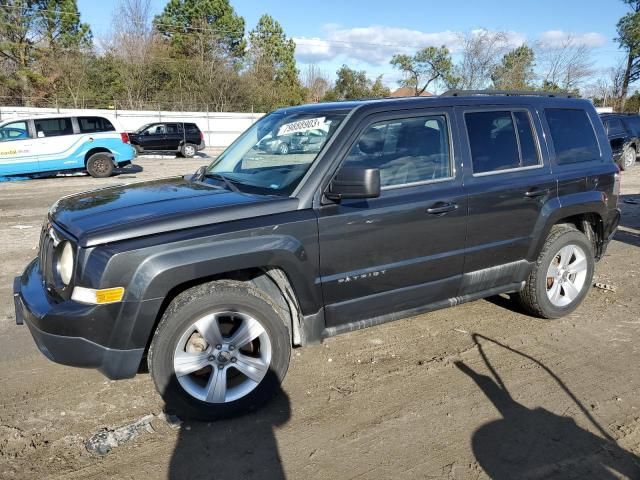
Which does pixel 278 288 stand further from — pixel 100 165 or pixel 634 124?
pixel 634 124

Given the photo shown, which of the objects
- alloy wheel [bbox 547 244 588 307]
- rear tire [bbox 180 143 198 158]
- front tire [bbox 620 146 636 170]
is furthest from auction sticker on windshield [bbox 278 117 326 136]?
rear tire [bbox 180 143 198 158]

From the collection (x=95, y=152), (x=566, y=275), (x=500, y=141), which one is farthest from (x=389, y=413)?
(x=95, y=152)

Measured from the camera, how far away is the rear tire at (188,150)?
23.9 m

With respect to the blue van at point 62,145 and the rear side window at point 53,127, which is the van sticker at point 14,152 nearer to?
the blue van at point 62,145

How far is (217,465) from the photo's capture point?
2713 millimetres

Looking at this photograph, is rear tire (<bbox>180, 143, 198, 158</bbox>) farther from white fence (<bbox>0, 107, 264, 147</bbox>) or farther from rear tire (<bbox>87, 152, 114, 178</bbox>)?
white fence (<bbox>0, 107, 264, 147</bbox>)

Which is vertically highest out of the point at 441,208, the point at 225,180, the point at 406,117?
the point at 406,117

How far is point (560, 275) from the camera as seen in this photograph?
15.1 feet

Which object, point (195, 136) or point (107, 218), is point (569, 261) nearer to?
point (107, 218)

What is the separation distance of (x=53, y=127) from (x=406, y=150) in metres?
13.5

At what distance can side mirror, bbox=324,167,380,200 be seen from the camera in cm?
310

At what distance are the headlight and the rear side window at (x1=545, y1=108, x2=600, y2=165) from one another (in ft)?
12.5

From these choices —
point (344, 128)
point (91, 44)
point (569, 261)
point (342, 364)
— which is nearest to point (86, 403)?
point (342, 364)

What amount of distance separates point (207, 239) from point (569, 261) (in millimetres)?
3406
